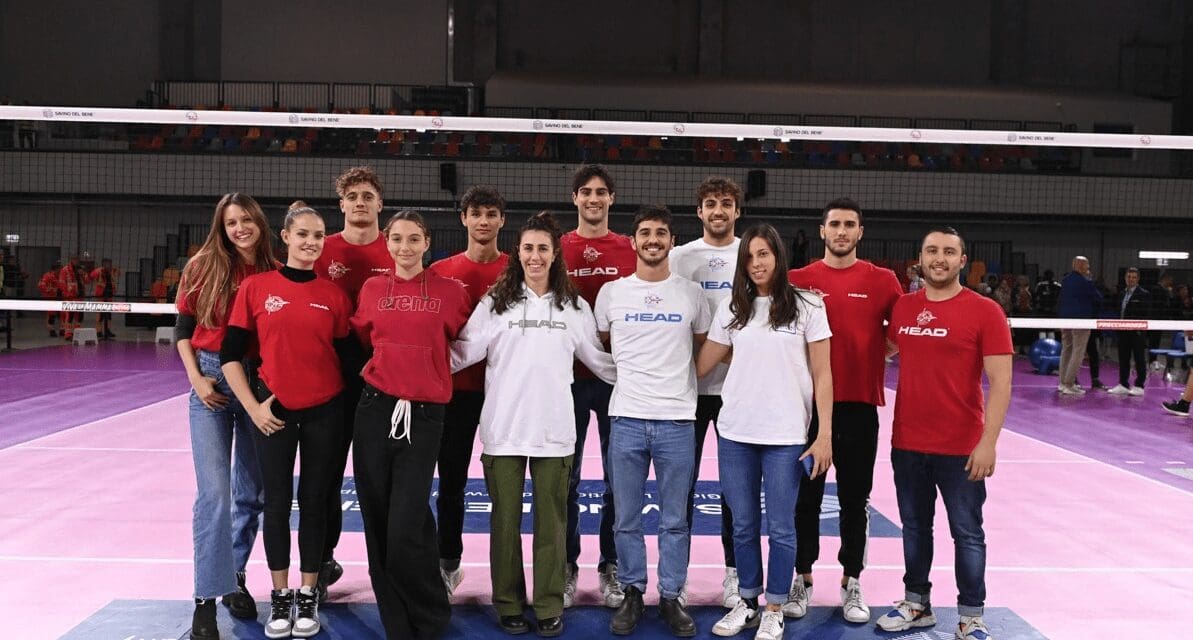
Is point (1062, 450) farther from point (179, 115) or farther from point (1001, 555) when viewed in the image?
point (179, 115)

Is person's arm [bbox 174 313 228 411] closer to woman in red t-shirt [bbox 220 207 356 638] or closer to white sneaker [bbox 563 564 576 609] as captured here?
woman in red t-shirt [bbox 220 207 356 638]

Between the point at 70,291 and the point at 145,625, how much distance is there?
606 inches

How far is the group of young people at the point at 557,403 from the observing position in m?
4.00

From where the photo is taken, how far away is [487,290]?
4402 mm

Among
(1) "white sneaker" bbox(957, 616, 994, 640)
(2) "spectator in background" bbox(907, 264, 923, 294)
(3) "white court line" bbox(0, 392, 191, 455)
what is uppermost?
(2) "spectator in background" bbox(907, 264, 923, 294)

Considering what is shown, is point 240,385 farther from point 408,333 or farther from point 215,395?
point 408,333

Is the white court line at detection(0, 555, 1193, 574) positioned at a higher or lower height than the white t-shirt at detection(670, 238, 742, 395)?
lower

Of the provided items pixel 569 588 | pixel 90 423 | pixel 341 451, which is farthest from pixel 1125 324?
pixel 90 423

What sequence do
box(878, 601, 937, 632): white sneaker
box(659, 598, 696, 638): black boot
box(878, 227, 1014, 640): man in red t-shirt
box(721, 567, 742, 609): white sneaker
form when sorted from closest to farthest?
box(878, 227, 1014, 640): man in red t-shirt → box(659, 598, 696, 638): black boot → box(878, 601, 937, 632): white sneaker → box(721, 567, 742, 609): white sneaker

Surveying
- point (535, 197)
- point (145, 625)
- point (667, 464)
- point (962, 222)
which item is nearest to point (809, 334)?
point (667, 464)

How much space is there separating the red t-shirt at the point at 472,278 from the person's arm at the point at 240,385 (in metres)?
0.93

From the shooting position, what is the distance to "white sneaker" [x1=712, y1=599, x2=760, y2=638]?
4.15 m

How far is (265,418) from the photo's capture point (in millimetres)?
3908

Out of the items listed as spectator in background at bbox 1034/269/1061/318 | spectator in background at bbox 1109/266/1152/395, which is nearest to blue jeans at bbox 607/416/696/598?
spectator in background at bbox 1109/266/1152/395
